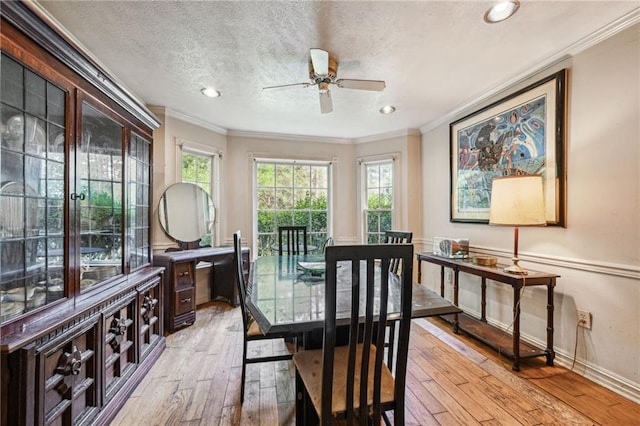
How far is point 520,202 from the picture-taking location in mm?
2121

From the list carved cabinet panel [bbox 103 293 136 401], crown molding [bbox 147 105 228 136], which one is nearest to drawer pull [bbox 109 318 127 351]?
carved cabinet panel [bbox 103 293 136 401]

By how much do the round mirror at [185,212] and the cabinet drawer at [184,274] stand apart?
569 mm

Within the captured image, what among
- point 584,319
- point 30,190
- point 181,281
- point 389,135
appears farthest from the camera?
point 389,135

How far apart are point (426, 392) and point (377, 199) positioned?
296 centimetres

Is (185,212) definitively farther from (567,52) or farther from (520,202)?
(567,52)

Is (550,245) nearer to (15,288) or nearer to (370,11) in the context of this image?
(370,11)

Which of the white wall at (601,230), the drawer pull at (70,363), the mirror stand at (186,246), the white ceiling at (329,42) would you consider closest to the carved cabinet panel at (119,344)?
the drawer pull at (70,363)

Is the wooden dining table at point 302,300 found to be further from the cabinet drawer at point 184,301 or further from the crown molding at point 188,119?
the crown molding at point 188,119

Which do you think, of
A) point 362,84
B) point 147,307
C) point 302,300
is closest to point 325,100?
point 362,84

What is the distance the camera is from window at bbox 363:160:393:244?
4383mm

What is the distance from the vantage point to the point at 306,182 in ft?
15.0

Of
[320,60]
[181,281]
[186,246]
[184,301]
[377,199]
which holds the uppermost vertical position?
[320,60]

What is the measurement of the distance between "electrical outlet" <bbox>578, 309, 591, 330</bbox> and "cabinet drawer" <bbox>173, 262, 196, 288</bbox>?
3.48 meters

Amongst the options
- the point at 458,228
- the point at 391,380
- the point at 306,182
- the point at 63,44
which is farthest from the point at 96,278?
the point at 458,228
